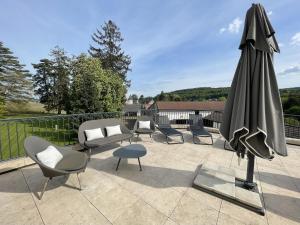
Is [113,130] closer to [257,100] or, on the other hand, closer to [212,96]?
[257,100]

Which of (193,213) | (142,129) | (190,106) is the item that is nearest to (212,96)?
(190,106)

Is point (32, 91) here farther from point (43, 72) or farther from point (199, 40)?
point (199, 40)

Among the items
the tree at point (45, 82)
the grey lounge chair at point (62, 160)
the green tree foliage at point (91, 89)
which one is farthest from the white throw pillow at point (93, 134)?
the tree at point (45, 82)

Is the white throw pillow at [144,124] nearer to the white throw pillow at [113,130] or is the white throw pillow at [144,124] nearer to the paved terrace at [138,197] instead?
the white throw pillow at [113,130]

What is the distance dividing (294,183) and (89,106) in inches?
357

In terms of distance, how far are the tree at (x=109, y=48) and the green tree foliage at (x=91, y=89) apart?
10124 millimetres

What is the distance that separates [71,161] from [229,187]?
2821 millimetres

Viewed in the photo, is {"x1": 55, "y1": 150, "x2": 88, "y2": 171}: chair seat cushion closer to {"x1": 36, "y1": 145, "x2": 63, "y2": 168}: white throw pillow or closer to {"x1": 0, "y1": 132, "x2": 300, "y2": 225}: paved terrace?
{"x1": 36, "y1": 145, "x2": 63, "y2": 168}: white throw pillow

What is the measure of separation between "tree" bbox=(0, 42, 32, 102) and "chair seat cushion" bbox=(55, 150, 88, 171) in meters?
28.3

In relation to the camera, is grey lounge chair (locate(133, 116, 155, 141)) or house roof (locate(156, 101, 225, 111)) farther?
house roof (locate(156, 101, 225, 111))

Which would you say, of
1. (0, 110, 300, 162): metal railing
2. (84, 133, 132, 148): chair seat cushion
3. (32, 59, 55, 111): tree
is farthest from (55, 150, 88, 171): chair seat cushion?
(32, 59, 55, 111): tree

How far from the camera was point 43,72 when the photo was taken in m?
24.4

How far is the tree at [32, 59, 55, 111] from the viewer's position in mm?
22641

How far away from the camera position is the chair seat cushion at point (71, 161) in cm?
259
